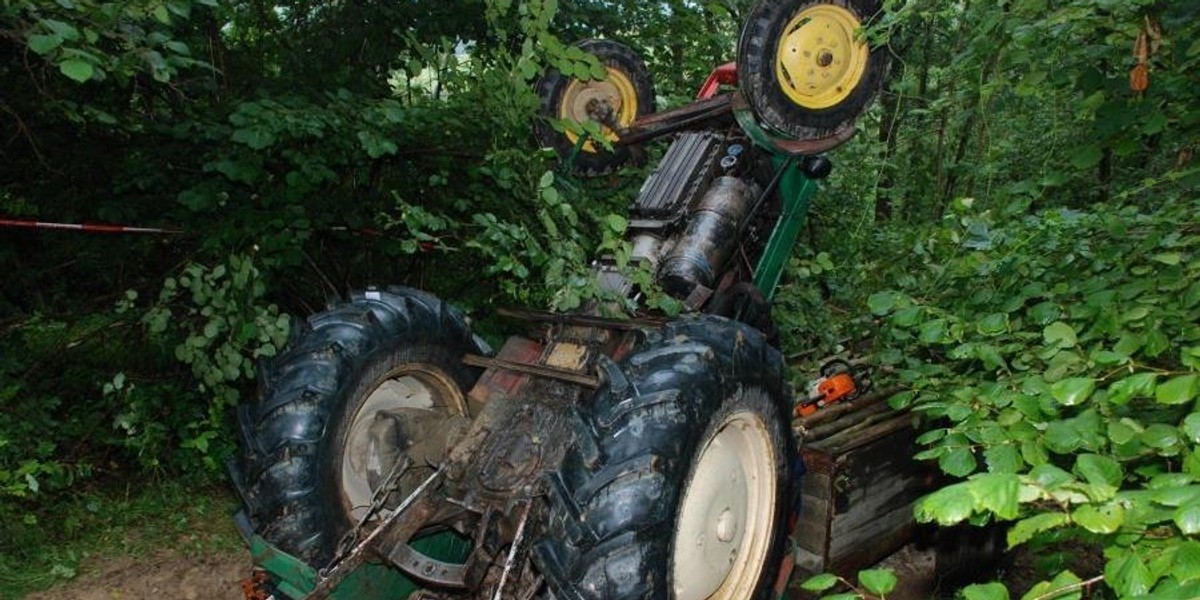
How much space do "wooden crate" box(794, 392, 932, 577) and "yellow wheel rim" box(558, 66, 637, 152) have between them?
1899mm

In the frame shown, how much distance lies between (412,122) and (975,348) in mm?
2767

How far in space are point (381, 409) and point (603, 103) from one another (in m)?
2.09

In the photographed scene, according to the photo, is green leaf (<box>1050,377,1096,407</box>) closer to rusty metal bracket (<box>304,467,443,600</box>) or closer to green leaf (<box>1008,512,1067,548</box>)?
green leaf (<box>1008,512,1067,548</box>)

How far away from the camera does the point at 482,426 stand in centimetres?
250

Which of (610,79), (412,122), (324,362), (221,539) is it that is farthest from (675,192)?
(221,539)

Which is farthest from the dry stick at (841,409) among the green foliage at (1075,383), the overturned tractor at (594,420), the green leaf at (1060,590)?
the green leaf at (1060,590)

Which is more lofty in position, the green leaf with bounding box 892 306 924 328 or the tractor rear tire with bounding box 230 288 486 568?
the green leaf with bounding box 892 306 924 328

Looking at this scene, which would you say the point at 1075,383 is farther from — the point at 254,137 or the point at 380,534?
the point at 254,137

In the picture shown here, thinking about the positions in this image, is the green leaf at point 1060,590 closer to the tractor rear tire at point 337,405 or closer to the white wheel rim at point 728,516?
the white wheel rim at point 728,516

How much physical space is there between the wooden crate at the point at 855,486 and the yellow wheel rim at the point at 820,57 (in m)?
1.43

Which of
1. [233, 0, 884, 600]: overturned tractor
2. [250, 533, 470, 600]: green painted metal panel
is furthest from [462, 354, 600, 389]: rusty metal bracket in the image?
[250, 533, 470, 600]: green painted metal panel

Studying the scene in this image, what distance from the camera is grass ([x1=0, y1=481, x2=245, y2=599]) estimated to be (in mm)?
3232

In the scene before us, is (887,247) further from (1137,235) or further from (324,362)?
(324,362)

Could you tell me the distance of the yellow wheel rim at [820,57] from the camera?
122 inches
